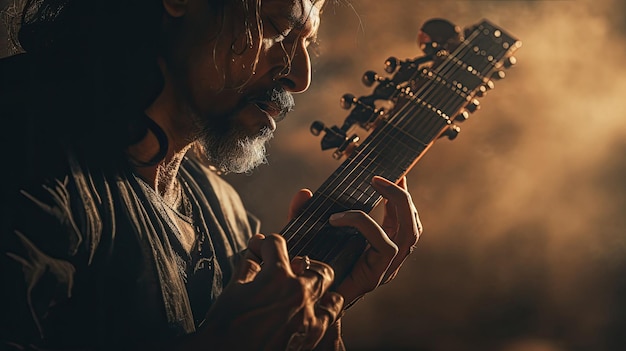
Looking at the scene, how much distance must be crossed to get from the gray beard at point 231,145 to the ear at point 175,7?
8.9 inches

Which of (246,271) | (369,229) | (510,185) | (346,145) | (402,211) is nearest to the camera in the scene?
(246,271)

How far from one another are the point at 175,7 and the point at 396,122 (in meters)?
0.50

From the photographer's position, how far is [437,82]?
1472 millimetres

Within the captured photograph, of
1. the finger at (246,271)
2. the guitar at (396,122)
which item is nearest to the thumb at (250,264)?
the finger at (246,271)

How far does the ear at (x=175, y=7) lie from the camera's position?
48.9 inches

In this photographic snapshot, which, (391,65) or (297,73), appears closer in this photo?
(297,73)

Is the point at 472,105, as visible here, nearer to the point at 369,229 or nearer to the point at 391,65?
the point at 391,65

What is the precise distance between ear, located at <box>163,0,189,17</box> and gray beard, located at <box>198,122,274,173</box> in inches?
8.9

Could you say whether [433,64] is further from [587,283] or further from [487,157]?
[587,283]

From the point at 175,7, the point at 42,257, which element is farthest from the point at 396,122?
the point at 42,257

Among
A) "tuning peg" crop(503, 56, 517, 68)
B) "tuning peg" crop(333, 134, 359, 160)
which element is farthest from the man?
"tuning peg" crop(503, 56, 517, 68)

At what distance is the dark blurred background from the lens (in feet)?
6.80

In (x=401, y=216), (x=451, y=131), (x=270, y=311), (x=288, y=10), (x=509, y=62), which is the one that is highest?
(x=509, y=62)

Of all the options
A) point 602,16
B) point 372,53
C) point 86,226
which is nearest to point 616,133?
point 602,16
